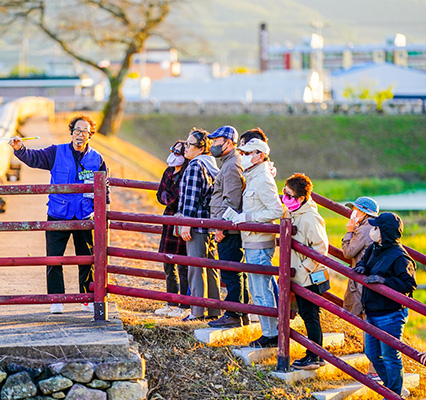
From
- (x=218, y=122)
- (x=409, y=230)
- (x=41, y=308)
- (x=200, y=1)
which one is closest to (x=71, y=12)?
(x=200, y=1)

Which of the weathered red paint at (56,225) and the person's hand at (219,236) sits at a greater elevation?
the weathered red paint at (56,225)

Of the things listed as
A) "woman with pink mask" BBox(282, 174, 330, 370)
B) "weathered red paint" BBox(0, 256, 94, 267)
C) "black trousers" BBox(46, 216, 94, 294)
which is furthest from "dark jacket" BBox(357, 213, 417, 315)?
"black trousers" BBox(46, 216, 94, 294)

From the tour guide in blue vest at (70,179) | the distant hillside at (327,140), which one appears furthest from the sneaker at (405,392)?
the distant hillside at (327,140)

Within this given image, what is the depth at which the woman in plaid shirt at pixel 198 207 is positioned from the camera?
677cm

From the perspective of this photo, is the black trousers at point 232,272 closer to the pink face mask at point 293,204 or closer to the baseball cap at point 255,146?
the pink face mask at point 293,204

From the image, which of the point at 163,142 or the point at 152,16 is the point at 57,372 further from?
the point at 163,142

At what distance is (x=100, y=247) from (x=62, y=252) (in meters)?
0.70

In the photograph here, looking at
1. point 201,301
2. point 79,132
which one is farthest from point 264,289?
point 79,132

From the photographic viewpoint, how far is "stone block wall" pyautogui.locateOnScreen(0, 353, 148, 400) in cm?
539

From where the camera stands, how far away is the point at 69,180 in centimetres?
668

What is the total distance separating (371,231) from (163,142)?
157 ft

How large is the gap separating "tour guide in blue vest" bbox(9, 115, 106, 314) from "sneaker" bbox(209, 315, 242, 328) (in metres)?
1.07

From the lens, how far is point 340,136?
55594mm

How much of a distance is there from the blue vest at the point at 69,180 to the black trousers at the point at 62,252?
13 centimetres
